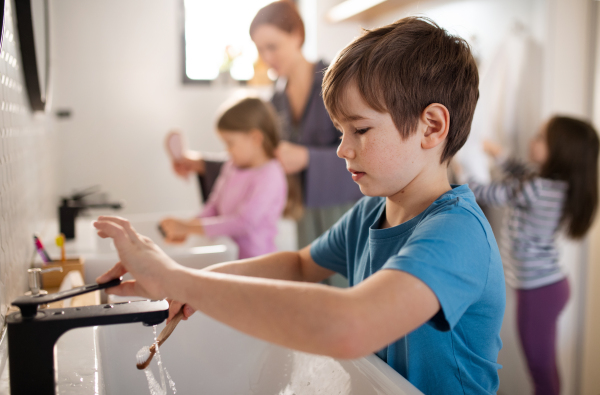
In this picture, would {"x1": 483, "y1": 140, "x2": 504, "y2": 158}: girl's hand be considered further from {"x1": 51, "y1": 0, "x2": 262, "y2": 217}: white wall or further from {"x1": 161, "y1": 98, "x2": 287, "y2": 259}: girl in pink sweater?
{"x1": 51, "y1": 0, "x2": 262, "y2": 217}: white wall

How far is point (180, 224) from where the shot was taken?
1335 millimetres

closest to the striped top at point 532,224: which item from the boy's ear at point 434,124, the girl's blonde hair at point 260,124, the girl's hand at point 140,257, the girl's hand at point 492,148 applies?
the girl's hand at point 492,148

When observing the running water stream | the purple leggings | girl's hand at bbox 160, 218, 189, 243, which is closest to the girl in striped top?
the purple leggings

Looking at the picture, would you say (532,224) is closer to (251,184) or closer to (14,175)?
(251,184)

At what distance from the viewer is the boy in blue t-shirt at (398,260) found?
0.39 metres

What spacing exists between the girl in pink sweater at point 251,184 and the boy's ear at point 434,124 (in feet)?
2.90

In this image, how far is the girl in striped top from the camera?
1420mm

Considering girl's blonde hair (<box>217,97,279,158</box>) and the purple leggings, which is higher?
girl's blonde hair (<box>217,97,279,158</box>)

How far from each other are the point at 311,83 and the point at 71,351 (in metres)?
1.01

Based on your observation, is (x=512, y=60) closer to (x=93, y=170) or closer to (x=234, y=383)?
(x=234, y=383)

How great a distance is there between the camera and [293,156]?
1.33 metres

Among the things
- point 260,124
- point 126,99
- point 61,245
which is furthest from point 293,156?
point 126,99

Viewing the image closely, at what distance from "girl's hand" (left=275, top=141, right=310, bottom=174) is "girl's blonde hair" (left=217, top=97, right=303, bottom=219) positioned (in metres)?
0.09

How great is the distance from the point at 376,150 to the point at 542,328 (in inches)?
50.8
